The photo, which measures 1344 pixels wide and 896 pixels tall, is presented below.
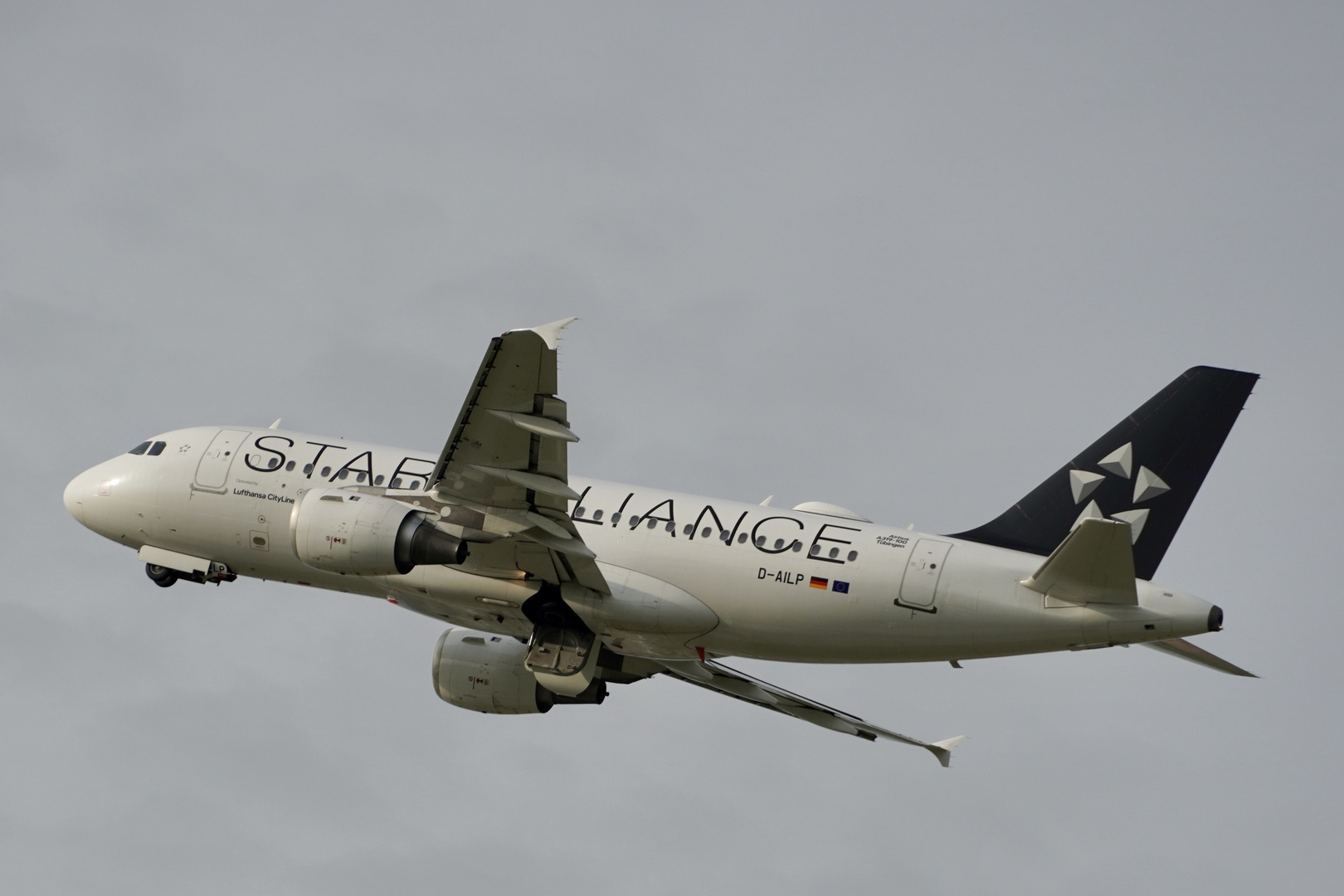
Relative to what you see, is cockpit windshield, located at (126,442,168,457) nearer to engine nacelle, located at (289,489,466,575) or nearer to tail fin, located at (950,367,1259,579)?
engine nacelle, located at (289,489,466,575)

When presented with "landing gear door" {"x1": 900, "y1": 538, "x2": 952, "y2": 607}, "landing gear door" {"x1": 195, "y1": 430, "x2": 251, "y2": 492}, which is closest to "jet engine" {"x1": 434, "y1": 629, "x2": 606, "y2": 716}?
"landing gear door" {"x1": 195, "y1": 430, "x2": 251, "y2": 492}

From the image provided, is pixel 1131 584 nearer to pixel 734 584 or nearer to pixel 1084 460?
pixel 1084 460

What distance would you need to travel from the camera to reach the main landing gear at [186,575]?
130 ft

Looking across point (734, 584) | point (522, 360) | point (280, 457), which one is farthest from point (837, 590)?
point (280, 457)

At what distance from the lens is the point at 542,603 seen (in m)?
36.0

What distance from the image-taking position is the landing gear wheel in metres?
40.3

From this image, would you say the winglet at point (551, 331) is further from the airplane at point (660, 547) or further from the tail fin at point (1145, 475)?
the tail fin at point (1145, 475)

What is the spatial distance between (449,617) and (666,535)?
5.77 metres

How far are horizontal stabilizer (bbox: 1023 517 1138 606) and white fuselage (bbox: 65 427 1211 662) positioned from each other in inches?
11.4

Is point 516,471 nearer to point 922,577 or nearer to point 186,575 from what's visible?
point 922,577

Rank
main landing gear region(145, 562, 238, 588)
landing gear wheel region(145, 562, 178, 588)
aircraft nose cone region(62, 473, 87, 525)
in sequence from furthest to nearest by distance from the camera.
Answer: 1. aircraft nose cone region(62, 473, 87, 525)
2. landing gear wheel region(145, 562, 178, 588)
3. main landing gear region(145, 562, 238, 588)

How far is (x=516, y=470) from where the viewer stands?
3294 centimetres

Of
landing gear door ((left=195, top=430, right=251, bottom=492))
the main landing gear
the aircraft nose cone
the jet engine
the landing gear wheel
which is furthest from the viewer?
the aircraft nose cone

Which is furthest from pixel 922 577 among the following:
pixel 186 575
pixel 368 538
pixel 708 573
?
pixel 186 575
